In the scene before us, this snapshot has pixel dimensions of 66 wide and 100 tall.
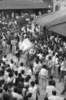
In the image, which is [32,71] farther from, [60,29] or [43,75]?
[60,29]

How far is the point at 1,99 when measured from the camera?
843 centimetres

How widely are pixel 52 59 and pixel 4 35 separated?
7315 millimetres

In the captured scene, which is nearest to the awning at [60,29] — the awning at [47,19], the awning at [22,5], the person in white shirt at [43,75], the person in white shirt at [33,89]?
the awning at [47,19]

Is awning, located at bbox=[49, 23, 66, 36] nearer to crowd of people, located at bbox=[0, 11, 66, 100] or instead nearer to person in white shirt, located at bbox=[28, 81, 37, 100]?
crowd of people, located at bbox=[0, 11, 66, 100]

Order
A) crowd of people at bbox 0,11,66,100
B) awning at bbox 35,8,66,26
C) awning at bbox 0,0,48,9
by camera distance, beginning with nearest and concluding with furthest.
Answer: crowd of people at bbox 0,11,66,100, awning at bbox 35,8,66,26, awning at bbox 0,0,48,9

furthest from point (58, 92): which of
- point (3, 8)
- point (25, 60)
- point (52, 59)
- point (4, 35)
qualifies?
point (3, 8)

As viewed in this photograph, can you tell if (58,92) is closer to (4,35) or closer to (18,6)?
(4,35)

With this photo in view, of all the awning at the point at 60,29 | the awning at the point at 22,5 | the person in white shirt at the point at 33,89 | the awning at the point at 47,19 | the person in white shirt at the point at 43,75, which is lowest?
the awning at the point at 22,5

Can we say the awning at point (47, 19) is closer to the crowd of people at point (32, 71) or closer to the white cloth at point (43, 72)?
the crowd of people at point (32, 71)

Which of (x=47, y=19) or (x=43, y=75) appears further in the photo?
(x=47, y=19)

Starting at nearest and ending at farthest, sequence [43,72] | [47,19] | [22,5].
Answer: [43,72]
[47,19]
[22,5]

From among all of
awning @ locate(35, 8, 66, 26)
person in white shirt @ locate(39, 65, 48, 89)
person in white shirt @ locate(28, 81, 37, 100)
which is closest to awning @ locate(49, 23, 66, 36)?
awning @ locate(35, 8, 66, 26)

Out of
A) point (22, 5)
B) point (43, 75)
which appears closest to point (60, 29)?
point (43, 75)

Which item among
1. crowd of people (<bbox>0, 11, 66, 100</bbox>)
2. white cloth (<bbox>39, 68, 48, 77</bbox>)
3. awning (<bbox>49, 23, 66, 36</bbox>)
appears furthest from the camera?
awning (<bbox>49, 23, 66, 36</bbox>)
